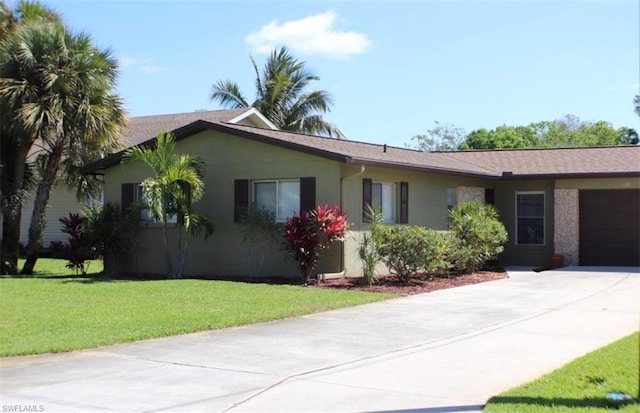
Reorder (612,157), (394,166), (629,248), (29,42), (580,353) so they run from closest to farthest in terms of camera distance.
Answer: (580,353) → (394,166) → (29,42) → (629,248) → (612,157)

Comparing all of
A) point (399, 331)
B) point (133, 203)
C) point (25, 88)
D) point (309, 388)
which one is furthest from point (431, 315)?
point (25, 88)

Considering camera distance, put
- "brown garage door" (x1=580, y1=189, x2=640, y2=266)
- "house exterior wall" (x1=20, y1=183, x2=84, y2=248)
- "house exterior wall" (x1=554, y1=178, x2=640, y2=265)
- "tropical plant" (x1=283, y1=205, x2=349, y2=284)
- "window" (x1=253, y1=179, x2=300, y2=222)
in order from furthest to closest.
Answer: "house exterior wall" (x1=20, y1=183, x2=84, y2=248) < "house exterior wall" (x1=554, y1=178, x2=640, y2=265) < "brown garage door" (x1=580, y1=189, x2=640, y2=266) < "window" (x1=253, y1=179, x2=300, y2=222) < "tropical plant" (x1=283, y1=205, x2=349, y2=284)

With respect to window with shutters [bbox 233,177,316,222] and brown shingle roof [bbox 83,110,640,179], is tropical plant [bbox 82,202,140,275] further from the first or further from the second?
window with shutters [bbox 233,177,316,222]

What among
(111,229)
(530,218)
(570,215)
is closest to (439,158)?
(530,218)

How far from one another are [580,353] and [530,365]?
37.3 inches

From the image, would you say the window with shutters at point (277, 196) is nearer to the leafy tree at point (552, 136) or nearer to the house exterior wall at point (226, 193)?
the house exterior wall at point (226, 193)

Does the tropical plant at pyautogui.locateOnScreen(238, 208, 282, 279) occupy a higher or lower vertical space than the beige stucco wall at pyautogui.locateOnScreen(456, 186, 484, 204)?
lower

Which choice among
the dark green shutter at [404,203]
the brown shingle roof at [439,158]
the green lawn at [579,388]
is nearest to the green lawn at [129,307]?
the brown shingle roof at [439,158]

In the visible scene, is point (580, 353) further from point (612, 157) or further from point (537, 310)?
point (612, 157)

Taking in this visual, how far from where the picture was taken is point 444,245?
16953 millimetres

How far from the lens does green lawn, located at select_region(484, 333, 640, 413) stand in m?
5.97

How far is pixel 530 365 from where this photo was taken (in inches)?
315

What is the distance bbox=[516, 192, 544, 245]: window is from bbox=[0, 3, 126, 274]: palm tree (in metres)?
12.3

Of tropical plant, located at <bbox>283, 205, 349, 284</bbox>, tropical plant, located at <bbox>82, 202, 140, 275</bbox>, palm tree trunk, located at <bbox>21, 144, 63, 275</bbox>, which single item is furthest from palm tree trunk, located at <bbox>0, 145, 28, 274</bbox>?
tropical plant, located at <bbox>283, 205, 349, 284</bbox>
